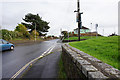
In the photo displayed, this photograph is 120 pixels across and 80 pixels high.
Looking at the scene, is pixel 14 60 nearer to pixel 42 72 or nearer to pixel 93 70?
pixel 42 72

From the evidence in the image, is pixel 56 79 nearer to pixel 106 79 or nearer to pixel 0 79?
pixel 0 79

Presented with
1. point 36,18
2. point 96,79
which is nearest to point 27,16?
point 36,18

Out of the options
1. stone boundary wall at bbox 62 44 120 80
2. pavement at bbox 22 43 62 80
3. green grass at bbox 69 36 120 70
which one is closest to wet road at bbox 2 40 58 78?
pavement at bbox 22 43 62 80

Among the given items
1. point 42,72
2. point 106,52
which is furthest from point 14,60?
point 106,52

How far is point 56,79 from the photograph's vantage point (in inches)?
141

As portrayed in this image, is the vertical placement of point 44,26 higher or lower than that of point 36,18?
lower

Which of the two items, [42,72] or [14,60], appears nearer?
[42,72]

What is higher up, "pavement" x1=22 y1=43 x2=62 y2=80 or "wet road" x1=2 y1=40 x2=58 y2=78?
"wet road" x1=2 y1=40 x2=58 y2=78

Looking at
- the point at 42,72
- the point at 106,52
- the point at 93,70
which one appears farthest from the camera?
the point at 42,72

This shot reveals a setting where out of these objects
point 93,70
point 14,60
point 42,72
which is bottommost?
point 42,72

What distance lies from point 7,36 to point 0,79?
74.2ft

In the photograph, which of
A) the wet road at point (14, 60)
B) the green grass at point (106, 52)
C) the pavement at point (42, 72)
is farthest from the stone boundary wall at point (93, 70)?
the wet road at point (14, 60)

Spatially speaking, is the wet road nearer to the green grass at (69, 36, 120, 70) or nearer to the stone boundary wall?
the stone boundary wall

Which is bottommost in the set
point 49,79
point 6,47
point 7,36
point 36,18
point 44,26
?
point 49,79
